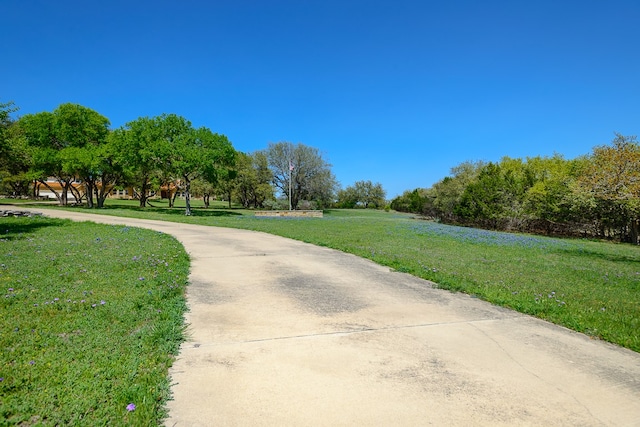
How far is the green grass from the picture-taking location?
258 cm

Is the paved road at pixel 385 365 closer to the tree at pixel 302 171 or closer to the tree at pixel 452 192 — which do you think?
the tree at pixel 452 192

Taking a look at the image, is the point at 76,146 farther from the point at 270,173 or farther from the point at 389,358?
the point at 389,358

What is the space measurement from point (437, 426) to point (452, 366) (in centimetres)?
101

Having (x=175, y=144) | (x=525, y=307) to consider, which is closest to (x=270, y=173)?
(x=175, y=144)

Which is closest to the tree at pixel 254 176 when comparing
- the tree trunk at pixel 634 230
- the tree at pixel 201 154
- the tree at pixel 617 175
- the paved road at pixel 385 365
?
the tree at pixel 201 154

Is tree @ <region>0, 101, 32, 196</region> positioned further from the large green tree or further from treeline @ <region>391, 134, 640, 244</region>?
treeline @ <region>391, 134, 640, 244</region>

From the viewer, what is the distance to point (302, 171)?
164ft

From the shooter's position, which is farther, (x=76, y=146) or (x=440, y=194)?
(x=440, y=194)

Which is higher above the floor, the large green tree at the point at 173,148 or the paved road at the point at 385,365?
the large green tree at the point at 173,148

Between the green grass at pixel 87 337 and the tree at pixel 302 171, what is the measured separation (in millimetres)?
42558

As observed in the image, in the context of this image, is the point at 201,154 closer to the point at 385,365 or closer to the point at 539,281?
the point at 539,281

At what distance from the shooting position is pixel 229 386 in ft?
Answer: 9.68

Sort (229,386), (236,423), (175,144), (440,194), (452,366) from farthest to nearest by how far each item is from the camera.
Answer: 1. (440,194)
2. (175,144)
3. (452,366)
4. (229,386)
5. (236,423)

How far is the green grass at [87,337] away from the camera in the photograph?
8.46ft
